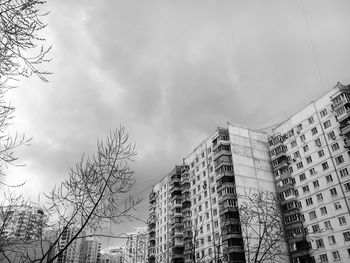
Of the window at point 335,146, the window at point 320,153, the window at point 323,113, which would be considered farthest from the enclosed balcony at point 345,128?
the window at point 320,153

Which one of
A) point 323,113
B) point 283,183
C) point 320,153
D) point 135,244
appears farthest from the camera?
point 283,183

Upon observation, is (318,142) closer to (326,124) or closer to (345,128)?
(326,124)

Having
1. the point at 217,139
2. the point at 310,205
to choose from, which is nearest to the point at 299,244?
the point at 310,205

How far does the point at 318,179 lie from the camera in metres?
45.5

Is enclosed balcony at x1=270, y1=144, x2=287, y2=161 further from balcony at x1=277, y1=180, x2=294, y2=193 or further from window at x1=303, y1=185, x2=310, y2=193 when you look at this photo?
window at x1=303, y1=185, x2=310, y2=193

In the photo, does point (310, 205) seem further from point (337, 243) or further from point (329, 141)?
point (329, 141)

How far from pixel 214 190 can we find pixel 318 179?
18.0 metres

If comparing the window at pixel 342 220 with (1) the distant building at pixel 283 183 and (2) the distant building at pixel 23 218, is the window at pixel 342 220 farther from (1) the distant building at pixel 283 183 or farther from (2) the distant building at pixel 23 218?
(2) the distant building at pixel 23 218

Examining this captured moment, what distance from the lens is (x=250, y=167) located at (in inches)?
2132

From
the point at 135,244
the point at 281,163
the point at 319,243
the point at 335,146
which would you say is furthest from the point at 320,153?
the point at 135,244

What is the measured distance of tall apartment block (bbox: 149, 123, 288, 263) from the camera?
4941cm

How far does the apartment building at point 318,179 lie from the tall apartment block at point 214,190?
17.6ft

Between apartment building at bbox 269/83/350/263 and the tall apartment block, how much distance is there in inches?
211

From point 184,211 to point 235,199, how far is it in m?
17.4
